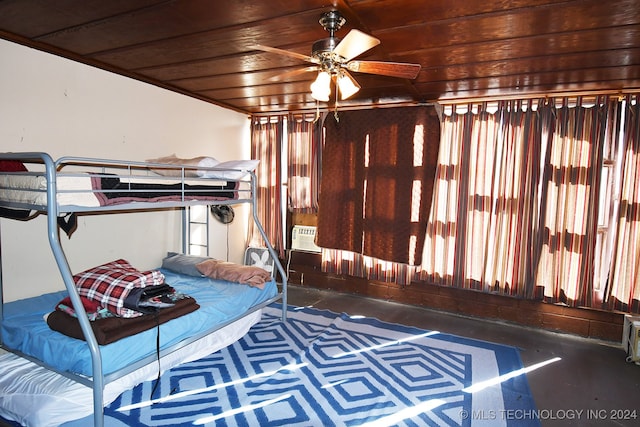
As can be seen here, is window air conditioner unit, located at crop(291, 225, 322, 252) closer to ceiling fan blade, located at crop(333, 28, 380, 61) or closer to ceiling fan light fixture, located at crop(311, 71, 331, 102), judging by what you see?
ceiling fan light fixture, located at crop(311, 71, 331, 102)

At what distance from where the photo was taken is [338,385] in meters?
2.53

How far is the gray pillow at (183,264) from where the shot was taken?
3363 mm

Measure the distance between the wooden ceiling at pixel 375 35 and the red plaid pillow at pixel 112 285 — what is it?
155 centimetres

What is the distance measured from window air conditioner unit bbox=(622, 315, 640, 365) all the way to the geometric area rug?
0.94m

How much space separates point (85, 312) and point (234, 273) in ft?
4.67

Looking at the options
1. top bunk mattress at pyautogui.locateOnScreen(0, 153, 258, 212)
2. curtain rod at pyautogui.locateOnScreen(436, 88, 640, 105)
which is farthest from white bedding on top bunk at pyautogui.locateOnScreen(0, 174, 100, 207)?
curtain rod at pyautogui.locateOnScreen(436, 88, 640, 105)

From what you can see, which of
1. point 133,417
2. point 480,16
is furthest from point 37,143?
point 480,16

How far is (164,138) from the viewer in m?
3.75

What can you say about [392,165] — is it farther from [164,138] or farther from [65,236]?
[65,236]

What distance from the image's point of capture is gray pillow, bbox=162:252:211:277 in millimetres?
3363

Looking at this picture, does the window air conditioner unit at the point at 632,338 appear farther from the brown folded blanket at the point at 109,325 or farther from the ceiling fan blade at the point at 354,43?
the brown folded blanket at the point at 109,325

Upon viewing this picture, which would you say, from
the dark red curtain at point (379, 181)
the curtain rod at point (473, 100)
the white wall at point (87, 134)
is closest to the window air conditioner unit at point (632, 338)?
the dark red curtain at point (379, 181)

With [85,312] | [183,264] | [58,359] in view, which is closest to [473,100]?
[183,264]

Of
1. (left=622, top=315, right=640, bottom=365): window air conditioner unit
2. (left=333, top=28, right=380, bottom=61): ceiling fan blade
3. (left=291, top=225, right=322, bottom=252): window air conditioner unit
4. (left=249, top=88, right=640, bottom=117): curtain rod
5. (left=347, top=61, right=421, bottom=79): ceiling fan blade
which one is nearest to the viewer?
(left=333, top=28, right=380, bottom=61): ceiling fan blade
